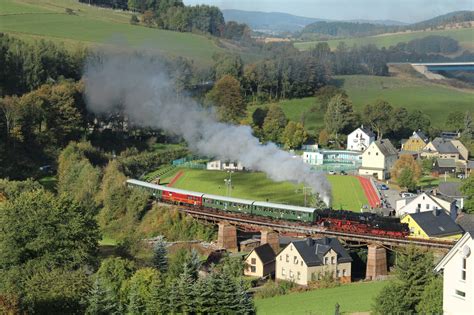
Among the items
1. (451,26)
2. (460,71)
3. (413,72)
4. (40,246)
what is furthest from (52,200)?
(451,26)

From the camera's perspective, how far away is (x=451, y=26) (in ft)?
598

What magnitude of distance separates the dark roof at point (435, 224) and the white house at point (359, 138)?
130 feet

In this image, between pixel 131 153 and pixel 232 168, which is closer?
pixel 232 168

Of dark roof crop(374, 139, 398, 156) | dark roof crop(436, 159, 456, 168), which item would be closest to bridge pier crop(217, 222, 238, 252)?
dark roof crop(374, 139, 398, 156)

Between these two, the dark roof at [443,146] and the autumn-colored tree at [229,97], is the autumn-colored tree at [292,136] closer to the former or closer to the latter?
the autumn-colored tree at [229,97]

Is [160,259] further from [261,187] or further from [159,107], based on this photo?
[159,107]

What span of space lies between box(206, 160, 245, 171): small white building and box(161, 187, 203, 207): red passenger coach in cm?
1027

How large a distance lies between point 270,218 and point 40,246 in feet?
49.0

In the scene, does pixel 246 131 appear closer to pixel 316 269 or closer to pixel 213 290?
pixel 316 269

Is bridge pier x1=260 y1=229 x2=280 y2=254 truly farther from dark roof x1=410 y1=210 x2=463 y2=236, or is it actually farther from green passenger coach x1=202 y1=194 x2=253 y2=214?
dark roof x1=410 y1=210 x2=463 y2=236

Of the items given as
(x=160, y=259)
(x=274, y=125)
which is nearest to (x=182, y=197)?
(x=160, y=259)

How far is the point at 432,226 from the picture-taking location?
41250 mm

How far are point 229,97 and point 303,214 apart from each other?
41.5m

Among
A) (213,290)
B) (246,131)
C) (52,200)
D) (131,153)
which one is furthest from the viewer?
(131,153)
